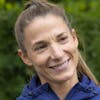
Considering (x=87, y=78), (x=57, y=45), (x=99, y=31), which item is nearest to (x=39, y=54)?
(x=57, y=45)

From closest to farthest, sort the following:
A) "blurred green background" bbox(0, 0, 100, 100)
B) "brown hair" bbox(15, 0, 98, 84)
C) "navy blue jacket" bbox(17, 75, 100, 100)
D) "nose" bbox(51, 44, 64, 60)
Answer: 1. "nose" bbox(51, 44, 64, 60)
2. "navy blue jacket" bbox(17, 75, 100, 100)
3. "brown hair" bbox(15, 0, 98, 84)
4. "blurred green background" bbox(0, 0, 100, 100)

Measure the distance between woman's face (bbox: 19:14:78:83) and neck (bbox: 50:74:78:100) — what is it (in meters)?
0.06

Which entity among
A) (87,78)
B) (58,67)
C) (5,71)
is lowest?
(5,71)

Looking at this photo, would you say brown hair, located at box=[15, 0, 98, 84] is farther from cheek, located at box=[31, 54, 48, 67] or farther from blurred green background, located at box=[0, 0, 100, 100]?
blurred green background, located at box=[0, 0, 100, 100]

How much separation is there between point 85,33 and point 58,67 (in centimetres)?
302

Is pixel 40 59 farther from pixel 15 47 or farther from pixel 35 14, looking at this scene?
pixel 15 47

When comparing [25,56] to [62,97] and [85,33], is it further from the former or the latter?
[85,33]

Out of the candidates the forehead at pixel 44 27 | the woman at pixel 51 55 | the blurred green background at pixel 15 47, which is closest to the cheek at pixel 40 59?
the woman at pixel 51 55

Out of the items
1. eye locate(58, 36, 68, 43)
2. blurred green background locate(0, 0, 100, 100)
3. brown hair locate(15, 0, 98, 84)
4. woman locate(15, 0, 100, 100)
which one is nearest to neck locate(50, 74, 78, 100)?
woman locate(15, 0, 100, 100)

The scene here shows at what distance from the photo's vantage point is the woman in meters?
3.66

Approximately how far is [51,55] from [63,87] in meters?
0.28

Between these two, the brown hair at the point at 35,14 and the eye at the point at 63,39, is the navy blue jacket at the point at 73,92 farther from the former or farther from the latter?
the eye at the point at 63,39

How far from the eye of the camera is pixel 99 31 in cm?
648

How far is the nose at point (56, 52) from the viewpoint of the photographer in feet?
11.8
